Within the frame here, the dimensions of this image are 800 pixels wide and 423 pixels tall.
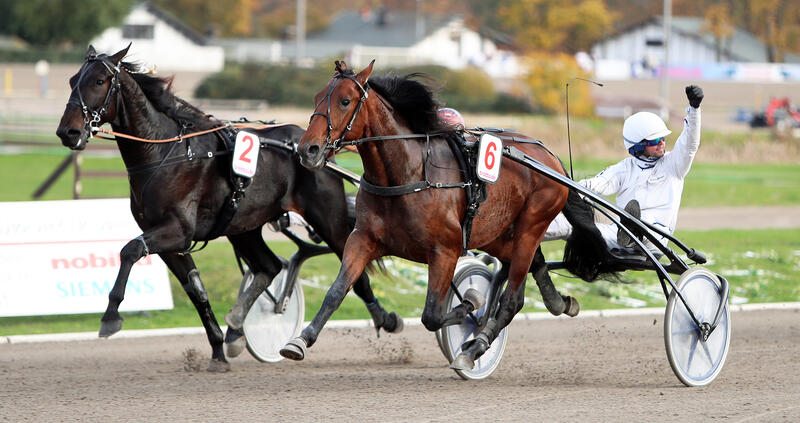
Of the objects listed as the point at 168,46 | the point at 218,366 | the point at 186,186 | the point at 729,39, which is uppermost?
the point at 729,39

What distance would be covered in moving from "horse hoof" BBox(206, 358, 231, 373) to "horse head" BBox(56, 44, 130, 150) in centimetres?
158

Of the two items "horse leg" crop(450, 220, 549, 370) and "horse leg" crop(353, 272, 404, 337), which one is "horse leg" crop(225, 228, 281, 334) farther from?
"horse leg" crop(450, 220, 549, 370)

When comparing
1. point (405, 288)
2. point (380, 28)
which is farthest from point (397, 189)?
point (380, 28)

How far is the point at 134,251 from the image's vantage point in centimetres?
603

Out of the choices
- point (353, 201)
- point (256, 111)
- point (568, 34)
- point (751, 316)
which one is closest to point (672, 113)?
point (256, 111)

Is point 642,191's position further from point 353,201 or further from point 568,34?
point 568,34

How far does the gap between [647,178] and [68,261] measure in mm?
4500

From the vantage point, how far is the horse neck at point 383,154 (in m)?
5.46

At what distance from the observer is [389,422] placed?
→ 16.1 ft

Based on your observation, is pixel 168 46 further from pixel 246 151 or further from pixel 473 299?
pixel 473 299

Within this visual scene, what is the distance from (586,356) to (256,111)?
27.0 metres

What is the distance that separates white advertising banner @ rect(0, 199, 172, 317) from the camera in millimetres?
8109

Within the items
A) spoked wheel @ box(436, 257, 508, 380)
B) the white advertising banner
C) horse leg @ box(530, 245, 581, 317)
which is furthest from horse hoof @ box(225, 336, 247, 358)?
horse leg @ box(530, 245, 581, 317)

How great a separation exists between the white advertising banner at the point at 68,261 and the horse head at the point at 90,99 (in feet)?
7.65
